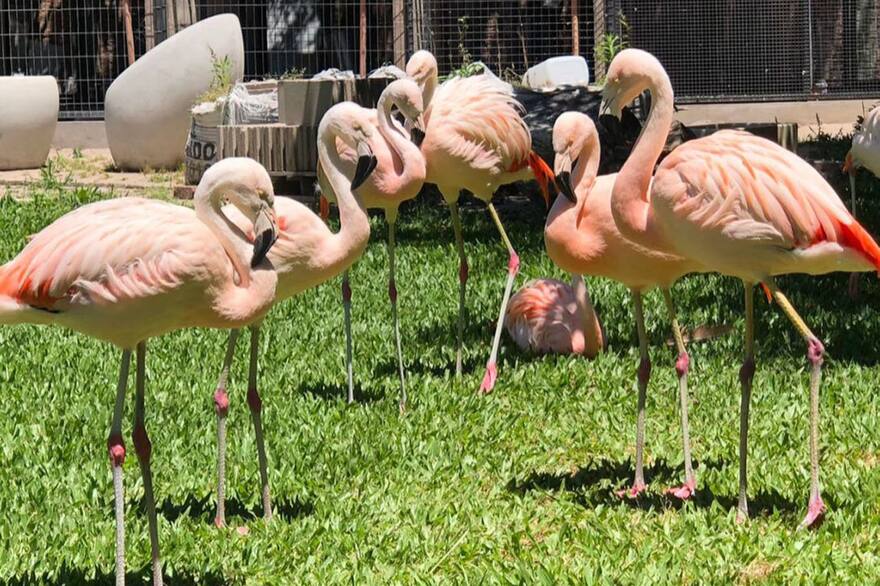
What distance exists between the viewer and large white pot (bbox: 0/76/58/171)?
13945 millimetres

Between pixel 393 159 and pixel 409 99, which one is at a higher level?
pixel 409 99

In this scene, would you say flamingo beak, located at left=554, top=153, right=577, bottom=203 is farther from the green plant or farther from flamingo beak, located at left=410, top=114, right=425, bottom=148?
the green plant

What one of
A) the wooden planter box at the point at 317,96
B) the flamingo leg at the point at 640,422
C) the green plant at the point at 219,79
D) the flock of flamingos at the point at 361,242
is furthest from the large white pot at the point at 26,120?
the flamingo leg at the point at 640,422

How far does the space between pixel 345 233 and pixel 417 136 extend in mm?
1782

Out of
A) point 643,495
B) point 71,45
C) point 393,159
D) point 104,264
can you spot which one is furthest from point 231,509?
point 71,45

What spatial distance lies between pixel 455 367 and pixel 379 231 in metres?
3.69

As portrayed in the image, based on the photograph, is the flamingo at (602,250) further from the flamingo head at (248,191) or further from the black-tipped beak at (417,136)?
the black-tipped beak at (417,136)

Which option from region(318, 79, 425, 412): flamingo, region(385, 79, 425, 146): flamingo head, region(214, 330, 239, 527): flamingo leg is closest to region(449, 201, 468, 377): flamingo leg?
region(318, 79, 425, 412): flamingo

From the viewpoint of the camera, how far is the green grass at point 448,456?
4.20 m

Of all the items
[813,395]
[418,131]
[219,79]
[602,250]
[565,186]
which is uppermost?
[219,79]

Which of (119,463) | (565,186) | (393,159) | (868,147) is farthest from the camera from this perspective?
(868,147)

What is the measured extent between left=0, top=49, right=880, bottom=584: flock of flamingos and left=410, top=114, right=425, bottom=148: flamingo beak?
3.10 feet

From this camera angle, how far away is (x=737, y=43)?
16.4m

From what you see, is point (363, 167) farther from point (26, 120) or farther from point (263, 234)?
point (26, 120)
